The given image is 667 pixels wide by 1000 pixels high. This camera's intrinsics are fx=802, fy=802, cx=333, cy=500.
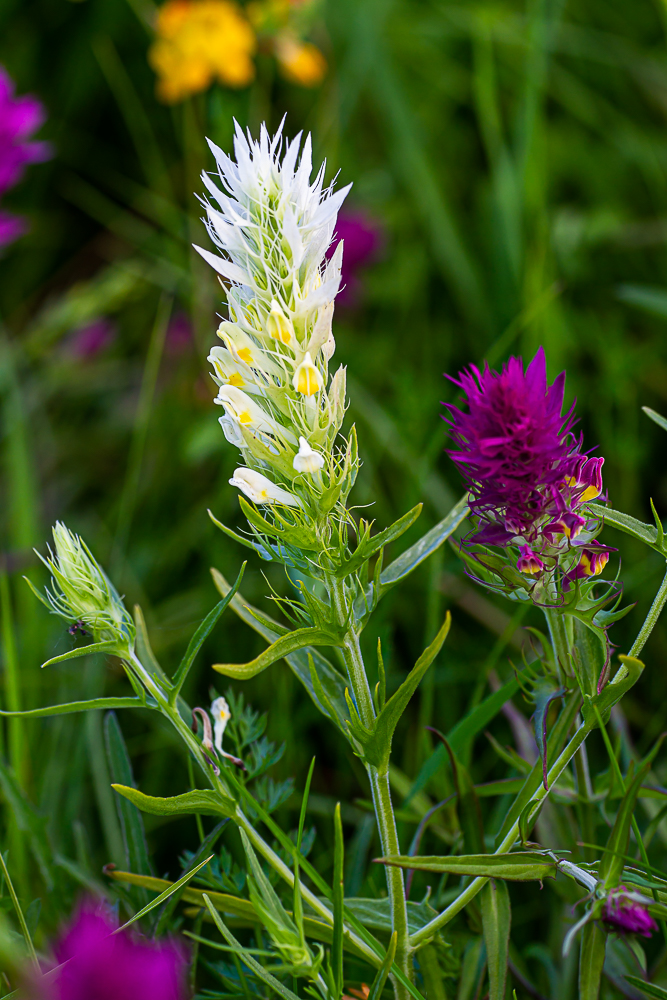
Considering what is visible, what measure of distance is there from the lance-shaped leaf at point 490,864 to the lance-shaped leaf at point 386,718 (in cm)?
7

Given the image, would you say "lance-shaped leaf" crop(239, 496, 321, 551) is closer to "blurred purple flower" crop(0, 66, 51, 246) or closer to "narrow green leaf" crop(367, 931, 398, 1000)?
"narrow green leaf" crop(367, 931, 398, 1000)

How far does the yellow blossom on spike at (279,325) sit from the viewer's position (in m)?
0.54

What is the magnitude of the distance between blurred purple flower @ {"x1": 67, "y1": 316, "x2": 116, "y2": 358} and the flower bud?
149 centimetres

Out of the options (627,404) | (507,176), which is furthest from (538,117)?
(627,404)

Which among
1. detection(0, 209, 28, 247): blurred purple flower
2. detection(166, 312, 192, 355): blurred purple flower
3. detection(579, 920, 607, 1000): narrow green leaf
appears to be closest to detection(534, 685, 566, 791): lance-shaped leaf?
detection(579, 920, 607, 1000): narrow green leaf

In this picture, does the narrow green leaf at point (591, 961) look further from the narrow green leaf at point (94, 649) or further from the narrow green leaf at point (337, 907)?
the narrow green leaf at point (94, 649)

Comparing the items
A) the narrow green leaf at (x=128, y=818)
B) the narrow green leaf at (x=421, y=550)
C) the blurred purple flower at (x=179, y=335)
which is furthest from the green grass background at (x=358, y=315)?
the narrow green leaf at (x=421, y=550)

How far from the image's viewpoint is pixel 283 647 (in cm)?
58

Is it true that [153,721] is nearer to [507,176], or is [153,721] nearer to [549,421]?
[549,421]

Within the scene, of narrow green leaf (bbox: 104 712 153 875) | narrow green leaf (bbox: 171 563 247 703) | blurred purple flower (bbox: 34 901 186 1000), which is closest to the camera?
blurred purple flower (bbox: 34 901 186 1000)

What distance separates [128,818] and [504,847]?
37cm

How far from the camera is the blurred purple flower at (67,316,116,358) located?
73.1 inches

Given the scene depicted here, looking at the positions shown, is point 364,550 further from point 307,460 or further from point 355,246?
point 355,246

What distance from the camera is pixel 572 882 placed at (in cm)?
76
